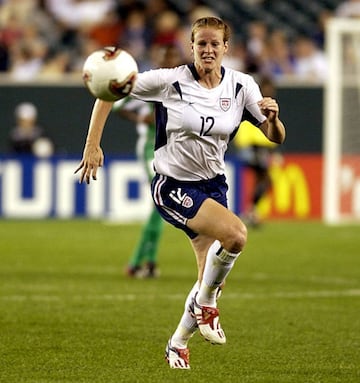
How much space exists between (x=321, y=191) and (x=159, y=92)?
1376 centimetres

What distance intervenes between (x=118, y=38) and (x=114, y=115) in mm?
2859

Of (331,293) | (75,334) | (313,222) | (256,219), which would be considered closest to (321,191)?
(313,222)

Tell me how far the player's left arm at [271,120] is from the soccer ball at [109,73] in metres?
0.80

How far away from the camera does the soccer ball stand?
24.7ft

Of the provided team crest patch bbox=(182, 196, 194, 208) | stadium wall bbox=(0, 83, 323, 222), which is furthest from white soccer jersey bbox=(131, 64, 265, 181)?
stadium wall bbox=(0, 83, 323, 222)

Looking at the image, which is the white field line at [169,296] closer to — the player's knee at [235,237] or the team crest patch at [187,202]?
the team crest patch at [187,202]

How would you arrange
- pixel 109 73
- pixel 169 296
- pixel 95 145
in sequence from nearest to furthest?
pixel 109 73, pixel 95 145, pixel 169 296

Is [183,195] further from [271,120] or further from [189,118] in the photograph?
[271,120]

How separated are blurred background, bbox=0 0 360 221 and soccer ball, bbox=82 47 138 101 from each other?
39.0ft

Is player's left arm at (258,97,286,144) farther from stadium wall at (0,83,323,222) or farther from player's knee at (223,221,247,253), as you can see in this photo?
stadium wall at (0,83,323,222)

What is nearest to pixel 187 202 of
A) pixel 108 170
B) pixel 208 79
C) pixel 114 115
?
pixel 208 79

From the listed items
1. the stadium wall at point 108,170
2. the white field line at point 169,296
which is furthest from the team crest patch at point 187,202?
the stadium wall at point 108,170

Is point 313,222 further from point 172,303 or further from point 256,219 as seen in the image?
point 172,303

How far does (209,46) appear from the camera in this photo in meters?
7.94
